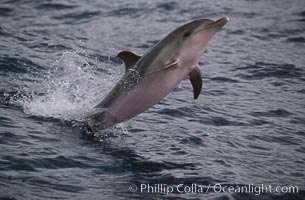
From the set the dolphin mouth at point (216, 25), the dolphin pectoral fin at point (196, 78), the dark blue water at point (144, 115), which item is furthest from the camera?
the dolphin pectoral fin at point (196, 78)

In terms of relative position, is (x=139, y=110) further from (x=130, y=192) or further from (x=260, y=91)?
(x=260, y=91)

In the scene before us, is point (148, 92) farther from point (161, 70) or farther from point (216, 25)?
point (216, 25)

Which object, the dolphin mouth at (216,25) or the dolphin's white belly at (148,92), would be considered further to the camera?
the dolphin's white belly at (148,92)

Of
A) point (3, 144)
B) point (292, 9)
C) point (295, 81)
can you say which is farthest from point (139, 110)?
point (292, 9)

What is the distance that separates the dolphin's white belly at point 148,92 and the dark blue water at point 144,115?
62 centimetres

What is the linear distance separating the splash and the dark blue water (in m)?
0.02

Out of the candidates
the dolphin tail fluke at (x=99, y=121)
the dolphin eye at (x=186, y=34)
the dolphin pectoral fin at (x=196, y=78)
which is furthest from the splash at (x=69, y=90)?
the dolphin eye at (x=186, y=34)

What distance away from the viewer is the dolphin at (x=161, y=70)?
8.30m

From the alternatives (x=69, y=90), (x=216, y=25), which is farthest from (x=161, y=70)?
(x=69, y=90)

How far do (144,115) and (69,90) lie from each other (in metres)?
1.79

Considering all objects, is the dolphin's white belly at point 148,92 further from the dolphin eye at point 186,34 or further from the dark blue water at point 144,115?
the dark blue water at point 144,115

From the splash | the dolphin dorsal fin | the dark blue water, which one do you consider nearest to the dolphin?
the dolphin dorsal fin

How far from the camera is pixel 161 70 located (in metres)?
8.39

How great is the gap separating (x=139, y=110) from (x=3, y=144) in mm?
2117
